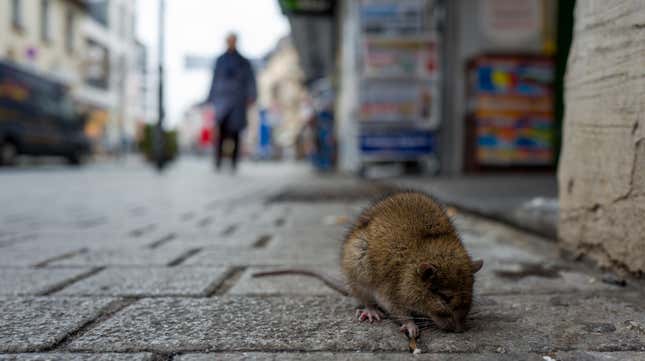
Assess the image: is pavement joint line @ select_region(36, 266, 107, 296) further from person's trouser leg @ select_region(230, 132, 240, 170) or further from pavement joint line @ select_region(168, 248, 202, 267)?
person's trouser leg @ select_region(230, 132, 240, 170)

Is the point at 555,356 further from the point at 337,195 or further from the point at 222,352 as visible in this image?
the point at 337,195

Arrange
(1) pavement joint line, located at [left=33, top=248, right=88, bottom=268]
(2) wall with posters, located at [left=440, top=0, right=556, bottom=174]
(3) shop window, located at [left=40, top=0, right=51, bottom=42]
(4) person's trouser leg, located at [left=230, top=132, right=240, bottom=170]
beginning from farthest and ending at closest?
(3) shop window, located at [left=40, top=0, right=51, bottom=42] → (4) person's trouser leg, located at [left=230, top=132, right=240, bottom=170] → (2) wall with posters, located at [left=440, top=0, right=556, bottom=174] → (1) pavement joint line, located at [left=33, top=248, right=88, bottom=268]

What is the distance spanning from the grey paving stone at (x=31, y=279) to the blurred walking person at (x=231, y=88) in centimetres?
908

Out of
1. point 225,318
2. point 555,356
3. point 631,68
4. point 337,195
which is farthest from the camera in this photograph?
point 337,195

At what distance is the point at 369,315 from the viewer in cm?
173

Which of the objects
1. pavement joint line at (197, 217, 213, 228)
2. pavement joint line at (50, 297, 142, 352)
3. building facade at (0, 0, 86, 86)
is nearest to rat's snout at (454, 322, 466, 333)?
pavement joint line at (50, 297, 142, 352)

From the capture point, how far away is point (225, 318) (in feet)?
5.51

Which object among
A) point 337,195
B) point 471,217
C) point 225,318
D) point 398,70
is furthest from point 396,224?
point 398,70

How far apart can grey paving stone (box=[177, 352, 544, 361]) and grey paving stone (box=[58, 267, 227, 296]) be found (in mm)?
627

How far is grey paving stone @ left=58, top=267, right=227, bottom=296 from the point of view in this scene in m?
1.99

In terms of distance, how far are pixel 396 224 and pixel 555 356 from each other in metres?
0.60

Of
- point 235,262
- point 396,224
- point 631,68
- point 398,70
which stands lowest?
point 235,262

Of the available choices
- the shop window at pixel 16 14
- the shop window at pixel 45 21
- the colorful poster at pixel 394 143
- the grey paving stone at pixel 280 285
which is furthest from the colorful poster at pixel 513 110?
the shop window at pixel 45 21

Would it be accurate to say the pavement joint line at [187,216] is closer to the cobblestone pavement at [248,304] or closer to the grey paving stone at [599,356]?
the cobblestone pavement at [248,304]
